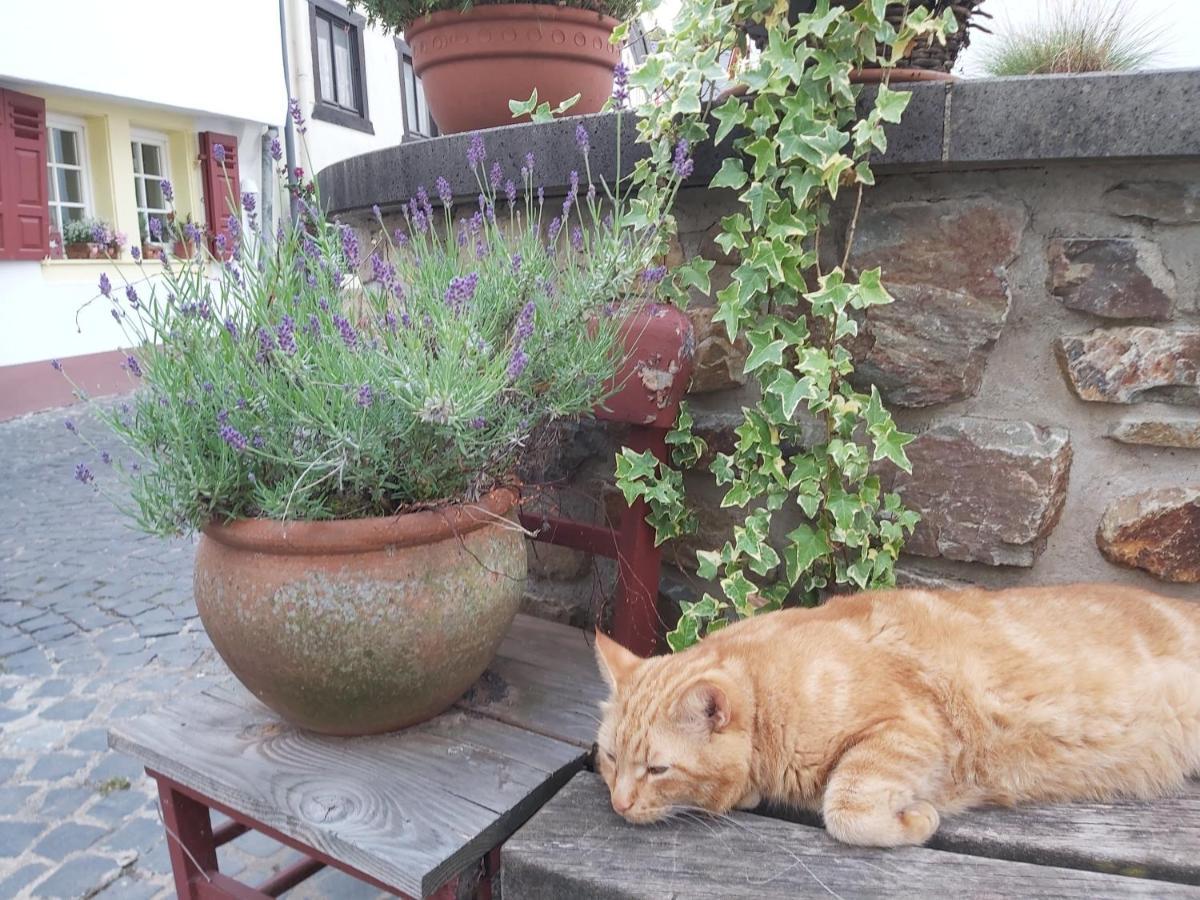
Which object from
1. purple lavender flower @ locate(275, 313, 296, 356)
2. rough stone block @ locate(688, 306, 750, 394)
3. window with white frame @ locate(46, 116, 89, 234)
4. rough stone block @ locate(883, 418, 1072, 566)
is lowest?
rough stone block @ locate(883, 418, 1072, 566)

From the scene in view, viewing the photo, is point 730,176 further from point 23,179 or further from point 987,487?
point 23,179

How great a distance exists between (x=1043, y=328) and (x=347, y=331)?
1.27m

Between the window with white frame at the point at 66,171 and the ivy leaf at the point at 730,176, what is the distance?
941 cm

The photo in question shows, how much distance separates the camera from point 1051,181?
1596 mm

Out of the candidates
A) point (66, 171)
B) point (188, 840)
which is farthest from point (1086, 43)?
point (66, 171)

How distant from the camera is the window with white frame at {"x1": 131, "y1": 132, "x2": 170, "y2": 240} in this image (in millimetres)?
9898

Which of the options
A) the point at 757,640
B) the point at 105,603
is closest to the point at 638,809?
the point at 757,640

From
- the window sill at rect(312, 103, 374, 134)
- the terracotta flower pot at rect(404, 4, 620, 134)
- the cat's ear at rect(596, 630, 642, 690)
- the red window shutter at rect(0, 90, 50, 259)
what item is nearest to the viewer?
the cat's ear at rect(596, 630, 642, 690)

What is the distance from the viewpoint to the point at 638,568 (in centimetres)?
190

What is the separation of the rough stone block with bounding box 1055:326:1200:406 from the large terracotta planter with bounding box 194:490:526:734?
1100mm

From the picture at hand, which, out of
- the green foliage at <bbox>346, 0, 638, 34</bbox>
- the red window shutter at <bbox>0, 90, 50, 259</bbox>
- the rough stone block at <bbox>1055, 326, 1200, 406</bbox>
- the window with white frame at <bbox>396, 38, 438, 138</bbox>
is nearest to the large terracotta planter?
the rough stone block at <bbox>1055, 326, 1200, 406</bbox>

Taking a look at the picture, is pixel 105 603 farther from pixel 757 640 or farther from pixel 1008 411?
pixel 1008 411

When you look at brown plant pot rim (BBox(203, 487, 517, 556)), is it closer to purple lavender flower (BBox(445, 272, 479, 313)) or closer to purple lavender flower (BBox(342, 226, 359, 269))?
purple lavender flower (BBox(445, 272, 479, 313))

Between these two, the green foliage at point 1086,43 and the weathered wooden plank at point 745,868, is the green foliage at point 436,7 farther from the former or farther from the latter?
the weathered wooden plank at point 745,868
